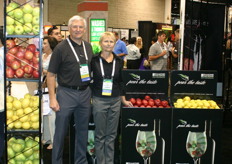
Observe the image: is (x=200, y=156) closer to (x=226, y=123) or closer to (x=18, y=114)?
(x=18, y=114)

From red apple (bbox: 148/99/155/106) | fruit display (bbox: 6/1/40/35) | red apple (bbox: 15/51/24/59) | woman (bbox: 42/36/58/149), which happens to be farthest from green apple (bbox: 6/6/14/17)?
red apple (bbox: 148/99/155/106)

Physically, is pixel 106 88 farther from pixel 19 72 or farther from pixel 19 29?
pixel 19 29

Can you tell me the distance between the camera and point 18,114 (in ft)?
10.2

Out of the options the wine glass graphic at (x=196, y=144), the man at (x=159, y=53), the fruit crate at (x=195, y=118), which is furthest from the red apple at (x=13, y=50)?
the man at (x=159, y=53)

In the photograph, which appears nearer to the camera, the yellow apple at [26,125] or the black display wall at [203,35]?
the yellow apple at [26,125]

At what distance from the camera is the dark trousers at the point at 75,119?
10.4 feet

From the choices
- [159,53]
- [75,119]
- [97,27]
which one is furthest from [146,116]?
[97,27]

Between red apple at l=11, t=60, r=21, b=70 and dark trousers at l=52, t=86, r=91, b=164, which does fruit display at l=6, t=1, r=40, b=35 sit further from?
dark trousers at l=52, t=86, r=91, b=164

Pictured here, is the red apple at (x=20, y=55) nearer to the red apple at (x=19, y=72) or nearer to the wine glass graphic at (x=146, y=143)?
the red apple at (x=19, y=72)

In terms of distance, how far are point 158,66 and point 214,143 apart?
3.77 meters

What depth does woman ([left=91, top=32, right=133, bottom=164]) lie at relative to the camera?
10.7 feet

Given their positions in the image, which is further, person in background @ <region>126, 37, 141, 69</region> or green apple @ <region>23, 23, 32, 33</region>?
person in background @ <region>126, 37, 141, 69</region>

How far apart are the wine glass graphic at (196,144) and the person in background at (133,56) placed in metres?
5.20

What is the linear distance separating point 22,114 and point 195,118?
1758 mm
